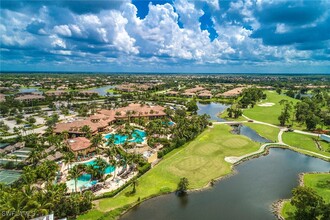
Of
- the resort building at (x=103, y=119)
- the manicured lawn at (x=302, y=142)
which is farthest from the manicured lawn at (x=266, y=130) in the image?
the resort building at (x=103, y=119)

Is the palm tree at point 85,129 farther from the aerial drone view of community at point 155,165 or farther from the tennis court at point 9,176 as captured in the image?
the tennis court at point 9,176

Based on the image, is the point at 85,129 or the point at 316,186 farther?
the point at 85,129

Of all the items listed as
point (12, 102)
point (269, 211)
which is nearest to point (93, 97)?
point (12, 102)

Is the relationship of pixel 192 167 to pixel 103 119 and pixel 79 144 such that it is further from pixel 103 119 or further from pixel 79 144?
pixel 103 119

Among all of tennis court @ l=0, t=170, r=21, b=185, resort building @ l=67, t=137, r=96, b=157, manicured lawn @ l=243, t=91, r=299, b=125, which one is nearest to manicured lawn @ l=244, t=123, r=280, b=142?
manicured lawn @ l=243, t=91, r=299, b=125

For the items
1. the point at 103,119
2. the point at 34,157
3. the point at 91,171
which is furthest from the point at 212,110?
the point at 34,157

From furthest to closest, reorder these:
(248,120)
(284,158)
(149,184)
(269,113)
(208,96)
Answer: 1. (208,96)
2. (269,113)
3. (248,120)
4. (284,158)
5. (149,184)

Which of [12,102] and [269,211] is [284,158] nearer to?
[269,211]

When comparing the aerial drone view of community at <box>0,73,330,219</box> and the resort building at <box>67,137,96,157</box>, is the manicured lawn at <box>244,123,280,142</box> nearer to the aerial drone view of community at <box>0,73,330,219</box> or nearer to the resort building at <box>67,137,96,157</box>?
the aerial drone view of community at <box>0,73,330,219</box>
